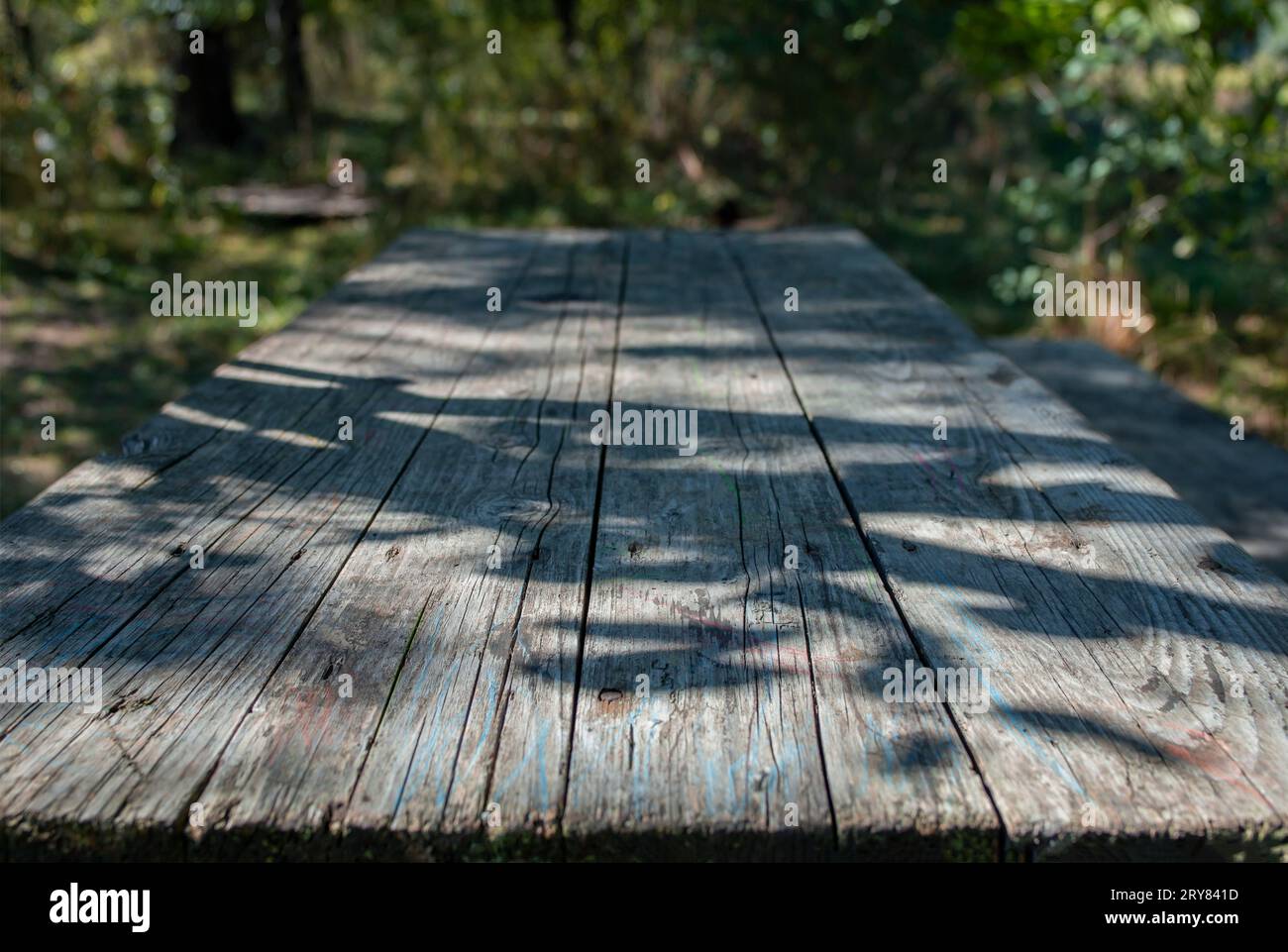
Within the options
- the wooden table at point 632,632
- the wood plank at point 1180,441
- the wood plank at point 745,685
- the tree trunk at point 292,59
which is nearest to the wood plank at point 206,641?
the wooden table at point 632,632

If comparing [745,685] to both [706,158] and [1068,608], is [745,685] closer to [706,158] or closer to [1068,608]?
[1068,608]

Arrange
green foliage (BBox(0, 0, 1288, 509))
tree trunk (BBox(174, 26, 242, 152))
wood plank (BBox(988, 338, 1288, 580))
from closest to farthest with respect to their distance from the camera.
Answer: wood plank (BBox(988, 338, 1288, 580))
green foliage (BBox(0, 0, 1288, 509))
tree trunk (BBox(174, 26, 242, 152))

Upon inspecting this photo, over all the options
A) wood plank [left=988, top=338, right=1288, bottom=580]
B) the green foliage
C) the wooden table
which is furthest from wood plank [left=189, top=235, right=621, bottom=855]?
the green foliage

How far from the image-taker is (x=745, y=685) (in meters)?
1.46

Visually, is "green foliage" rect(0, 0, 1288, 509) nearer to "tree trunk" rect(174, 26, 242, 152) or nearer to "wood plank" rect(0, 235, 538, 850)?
"tree trunk" rect(174, 26, 242, 152)

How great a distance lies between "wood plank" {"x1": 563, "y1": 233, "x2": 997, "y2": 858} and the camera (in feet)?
4.03

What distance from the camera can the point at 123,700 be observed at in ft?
4.67

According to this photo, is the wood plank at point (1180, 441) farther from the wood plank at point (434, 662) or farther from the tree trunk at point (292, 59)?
the tree trunk at point (292, 59)

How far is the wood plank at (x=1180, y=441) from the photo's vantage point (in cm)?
320

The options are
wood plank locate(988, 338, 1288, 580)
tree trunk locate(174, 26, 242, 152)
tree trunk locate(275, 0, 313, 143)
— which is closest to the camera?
wood plank locate(988, 338, 1288, 580)

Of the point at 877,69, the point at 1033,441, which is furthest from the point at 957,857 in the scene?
the point at 877,69

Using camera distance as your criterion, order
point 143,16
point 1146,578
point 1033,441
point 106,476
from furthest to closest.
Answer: point 143,16 < point 1033,441 < point 106,476 < point 1146,578
